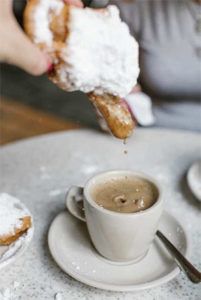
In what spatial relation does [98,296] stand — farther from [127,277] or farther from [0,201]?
[0,201]

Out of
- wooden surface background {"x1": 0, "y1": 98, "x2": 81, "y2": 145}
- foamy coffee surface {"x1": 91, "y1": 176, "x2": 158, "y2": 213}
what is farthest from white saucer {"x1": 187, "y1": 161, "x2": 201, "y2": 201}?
wooden surface background {"x1": 0, "y1": 98, "x2": 81, "y2": 145}

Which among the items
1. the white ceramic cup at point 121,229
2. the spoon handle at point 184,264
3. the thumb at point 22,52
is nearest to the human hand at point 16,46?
the thumb at point 22,52

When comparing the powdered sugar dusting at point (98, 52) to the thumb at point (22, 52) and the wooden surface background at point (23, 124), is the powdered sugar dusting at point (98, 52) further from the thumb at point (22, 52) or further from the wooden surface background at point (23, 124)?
the wooden surface background at point (23, 124)

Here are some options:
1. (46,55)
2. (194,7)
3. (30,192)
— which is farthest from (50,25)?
(194,7)

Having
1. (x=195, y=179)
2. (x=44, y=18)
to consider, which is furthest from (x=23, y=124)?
(x=44, y=18)

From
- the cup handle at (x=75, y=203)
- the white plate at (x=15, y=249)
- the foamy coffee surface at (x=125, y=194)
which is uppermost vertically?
the white plate at (x=15, y=249)

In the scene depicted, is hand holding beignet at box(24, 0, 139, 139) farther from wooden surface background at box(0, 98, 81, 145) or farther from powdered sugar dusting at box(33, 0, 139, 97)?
wooden surface background at box(0, 98, 81, 145)
